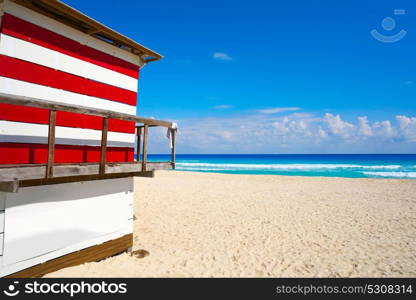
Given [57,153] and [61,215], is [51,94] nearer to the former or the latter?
→ [57,153]

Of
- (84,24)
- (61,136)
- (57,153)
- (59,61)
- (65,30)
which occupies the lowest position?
(57,153)

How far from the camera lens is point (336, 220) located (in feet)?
38.3

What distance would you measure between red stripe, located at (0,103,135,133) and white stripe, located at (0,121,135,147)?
87mm

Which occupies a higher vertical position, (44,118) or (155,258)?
(44,118)

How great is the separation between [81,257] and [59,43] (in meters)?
4.94

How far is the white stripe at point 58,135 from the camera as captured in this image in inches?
182

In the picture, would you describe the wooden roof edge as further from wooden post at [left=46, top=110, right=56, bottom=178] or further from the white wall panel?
the white wall panel

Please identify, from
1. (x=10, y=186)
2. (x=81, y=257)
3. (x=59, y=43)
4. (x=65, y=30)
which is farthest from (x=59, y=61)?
(x=81, y=257)

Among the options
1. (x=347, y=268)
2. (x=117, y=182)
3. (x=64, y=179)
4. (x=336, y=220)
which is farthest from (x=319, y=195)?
(x=64, y=179)

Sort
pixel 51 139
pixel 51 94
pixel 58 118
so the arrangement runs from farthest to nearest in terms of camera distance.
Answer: pixel 58 118, pixel 51 94, pixel 51 139

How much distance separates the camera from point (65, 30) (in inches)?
216

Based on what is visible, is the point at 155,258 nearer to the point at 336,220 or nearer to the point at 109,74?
the point at 109,74

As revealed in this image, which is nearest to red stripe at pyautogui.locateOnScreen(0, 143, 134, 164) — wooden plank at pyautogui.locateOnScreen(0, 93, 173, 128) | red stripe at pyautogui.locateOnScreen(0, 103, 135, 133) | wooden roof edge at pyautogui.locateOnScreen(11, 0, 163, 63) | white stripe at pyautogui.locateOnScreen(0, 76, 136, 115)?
red stripe at pyautogui.locateOnScreen(0, 103, 135, 133)

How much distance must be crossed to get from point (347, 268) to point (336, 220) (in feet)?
17.5
